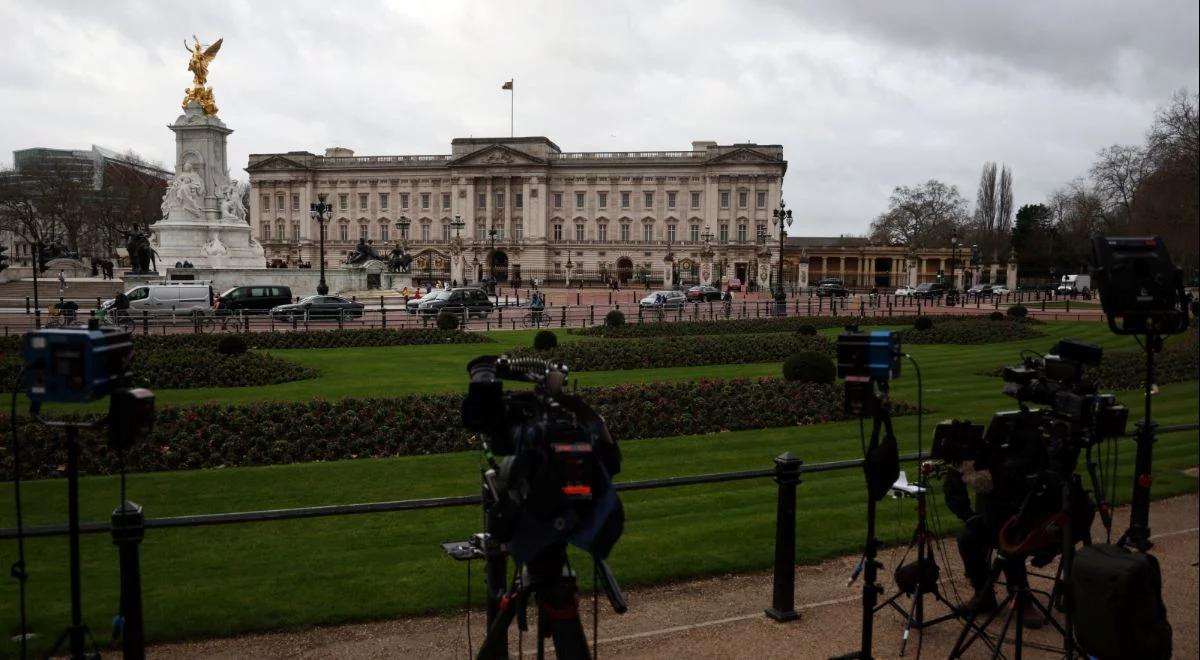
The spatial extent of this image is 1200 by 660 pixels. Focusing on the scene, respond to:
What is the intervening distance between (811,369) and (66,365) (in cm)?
1468

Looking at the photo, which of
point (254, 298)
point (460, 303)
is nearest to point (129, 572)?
point (460, 303)

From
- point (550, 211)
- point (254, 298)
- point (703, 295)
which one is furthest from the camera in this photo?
point (550, 211)

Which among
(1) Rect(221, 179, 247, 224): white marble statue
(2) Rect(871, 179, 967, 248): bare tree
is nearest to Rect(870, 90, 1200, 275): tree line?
(2) Rect(871, 179, 967, 248): bare tree

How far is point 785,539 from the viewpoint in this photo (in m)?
6.51

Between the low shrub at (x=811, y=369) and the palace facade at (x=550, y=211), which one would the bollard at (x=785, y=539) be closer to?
the low shrub at (x=811, y=369)

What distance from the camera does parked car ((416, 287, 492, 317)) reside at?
3856 cm

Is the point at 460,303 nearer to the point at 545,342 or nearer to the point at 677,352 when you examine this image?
the point at 545,342

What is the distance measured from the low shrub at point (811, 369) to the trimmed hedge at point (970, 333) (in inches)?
506

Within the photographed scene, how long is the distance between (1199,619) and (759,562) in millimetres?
3268

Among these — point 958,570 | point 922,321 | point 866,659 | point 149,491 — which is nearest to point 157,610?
point 149,491

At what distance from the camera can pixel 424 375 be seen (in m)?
20.7

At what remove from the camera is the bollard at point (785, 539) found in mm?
6441

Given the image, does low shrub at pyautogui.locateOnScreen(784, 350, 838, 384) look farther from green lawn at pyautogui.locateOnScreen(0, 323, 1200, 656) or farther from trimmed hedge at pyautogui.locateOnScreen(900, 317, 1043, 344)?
trimmed hedge at pyautogui.locateOnScreen(900, 317, 1043, 344)

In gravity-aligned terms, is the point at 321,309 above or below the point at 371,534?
above
